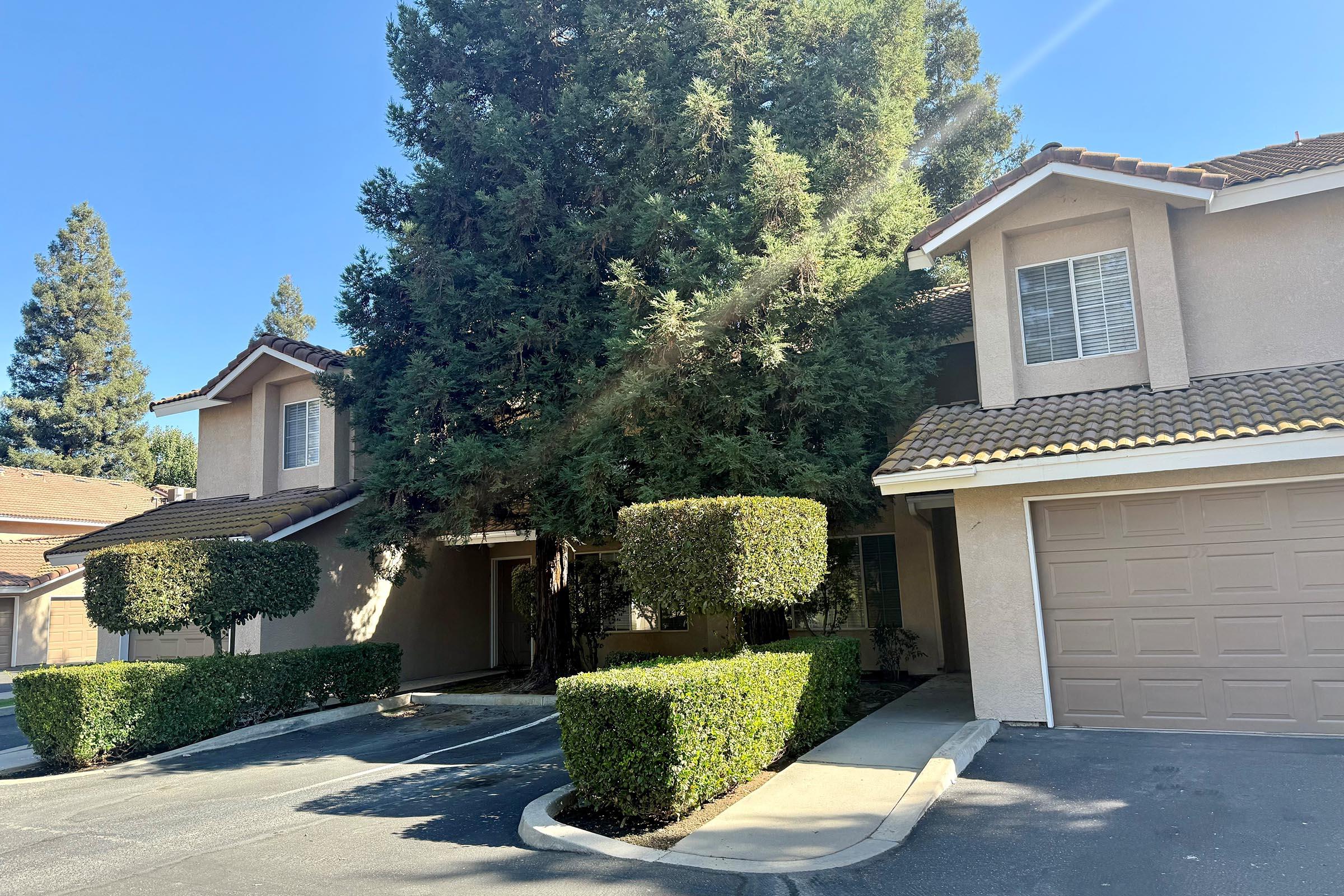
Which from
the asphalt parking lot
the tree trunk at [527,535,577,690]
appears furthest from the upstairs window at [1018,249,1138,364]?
the tree trunk at [527,535,577,690]

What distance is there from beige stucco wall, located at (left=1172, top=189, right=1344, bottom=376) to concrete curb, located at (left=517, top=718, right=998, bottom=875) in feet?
20.3

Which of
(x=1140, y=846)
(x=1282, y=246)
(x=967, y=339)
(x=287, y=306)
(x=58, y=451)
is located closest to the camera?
(x=1140, y=846)

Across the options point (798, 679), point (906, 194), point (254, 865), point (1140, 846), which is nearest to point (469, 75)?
point (906, 194)

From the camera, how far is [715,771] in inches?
267

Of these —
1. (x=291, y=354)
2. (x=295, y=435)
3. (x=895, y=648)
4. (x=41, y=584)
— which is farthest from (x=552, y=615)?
(x=41, y=584)

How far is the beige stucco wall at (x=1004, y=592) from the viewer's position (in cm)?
905

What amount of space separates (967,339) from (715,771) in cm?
953

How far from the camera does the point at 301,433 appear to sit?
57.6 feet

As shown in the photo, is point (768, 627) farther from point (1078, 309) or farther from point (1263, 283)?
point (1263, 283)

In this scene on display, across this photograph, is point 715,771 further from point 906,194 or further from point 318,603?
point 318,603

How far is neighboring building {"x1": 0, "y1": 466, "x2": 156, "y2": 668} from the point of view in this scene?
24.5m

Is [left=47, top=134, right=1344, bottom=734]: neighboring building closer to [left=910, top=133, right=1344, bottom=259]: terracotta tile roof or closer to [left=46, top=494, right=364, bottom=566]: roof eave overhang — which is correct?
[left=910, top=133, right=1344, bottom=259]: terracotta tile roof

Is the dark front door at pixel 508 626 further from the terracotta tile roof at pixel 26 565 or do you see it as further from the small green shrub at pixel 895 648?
the terracotta tile roof at pixel 26 565

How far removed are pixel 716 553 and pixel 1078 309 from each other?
6.27 meters
